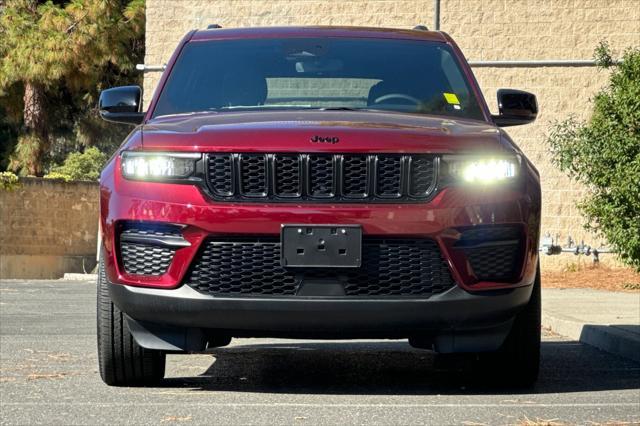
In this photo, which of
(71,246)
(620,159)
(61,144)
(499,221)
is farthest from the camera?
(61,144)

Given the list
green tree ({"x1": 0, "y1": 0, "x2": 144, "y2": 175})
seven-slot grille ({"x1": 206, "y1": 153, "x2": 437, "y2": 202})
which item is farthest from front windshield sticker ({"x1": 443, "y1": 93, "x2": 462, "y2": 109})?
green tree ({"x1": 0, "y1": 0, "x2": 144, "y2": 175})

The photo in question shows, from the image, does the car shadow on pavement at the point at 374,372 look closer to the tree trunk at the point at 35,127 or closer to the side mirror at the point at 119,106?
the side mirror at the point at 119,106

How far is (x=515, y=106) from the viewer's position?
28.2 ft

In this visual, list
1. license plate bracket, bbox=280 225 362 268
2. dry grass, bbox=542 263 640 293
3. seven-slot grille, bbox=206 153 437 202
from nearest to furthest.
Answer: license plate bracket, bbox=280 225 362 268
seven-slot grille, bbox=206 153 437 202
dry grass, bbox=542 263 640 293

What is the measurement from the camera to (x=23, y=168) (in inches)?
1567

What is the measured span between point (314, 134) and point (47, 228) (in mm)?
27922

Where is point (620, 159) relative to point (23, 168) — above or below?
above

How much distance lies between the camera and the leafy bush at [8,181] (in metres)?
32.8

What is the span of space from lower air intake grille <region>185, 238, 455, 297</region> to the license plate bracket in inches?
1.9

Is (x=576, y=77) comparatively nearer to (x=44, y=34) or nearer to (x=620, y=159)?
(x=620, y=159)

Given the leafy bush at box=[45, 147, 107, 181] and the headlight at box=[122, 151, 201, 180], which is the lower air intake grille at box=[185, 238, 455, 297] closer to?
the headlight at box=[122, 151, 201, 180]

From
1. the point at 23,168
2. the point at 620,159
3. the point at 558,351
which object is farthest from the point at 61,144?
the point at 558,351

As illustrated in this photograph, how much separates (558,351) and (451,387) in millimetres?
2729

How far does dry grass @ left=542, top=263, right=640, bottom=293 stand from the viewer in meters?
20.2
